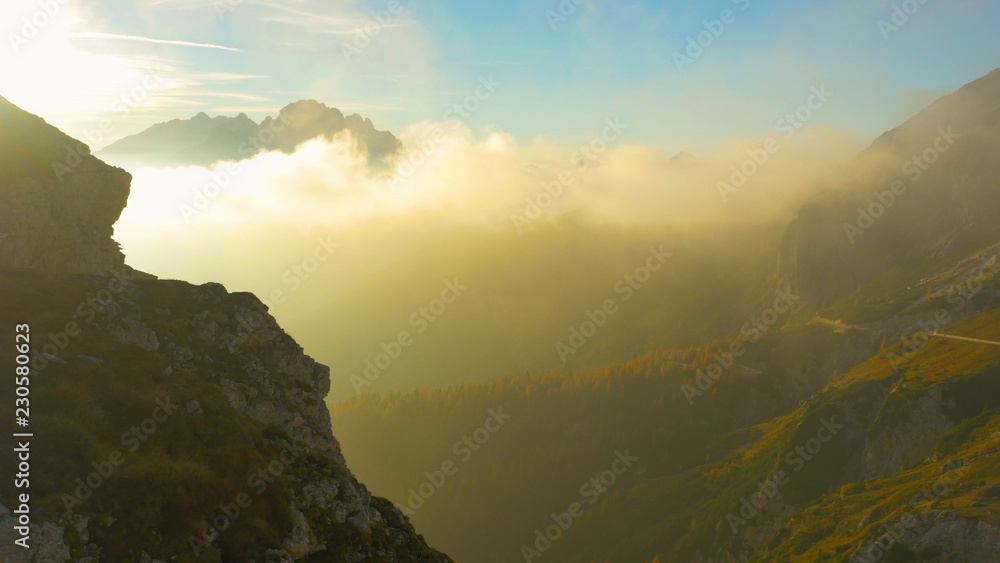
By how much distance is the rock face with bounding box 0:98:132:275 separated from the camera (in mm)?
51812

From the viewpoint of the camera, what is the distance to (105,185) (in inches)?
2372

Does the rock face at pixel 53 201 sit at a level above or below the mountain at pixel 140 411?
above

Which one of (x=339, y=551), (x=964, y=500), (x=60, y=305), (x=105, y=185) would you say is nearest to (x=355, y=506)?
(x=339, y=551)

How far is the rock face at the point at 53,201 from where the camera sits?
51.8 meters

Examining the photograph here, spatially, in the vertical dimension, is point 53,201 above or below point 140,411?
above

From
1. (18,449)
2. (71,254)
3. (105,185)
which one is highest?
(105,185)

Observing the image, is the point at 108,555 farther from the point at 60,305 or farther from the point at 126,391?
the point at 60,305

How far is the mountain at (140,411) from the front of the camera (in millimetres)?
32344

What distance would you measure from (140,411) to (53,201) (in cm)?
2809

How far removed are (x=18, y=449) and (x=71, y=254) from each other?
3067 cm

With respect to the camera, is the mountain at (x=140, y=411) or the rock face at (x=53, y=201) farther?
the rock face at (x=53, y=201)

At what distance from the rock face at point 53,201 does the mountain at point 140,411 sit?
14 centimetres

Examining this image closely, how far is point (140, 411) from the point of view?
130 feet

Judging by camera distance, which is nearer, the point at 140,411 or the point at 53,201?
the point at 140,411
